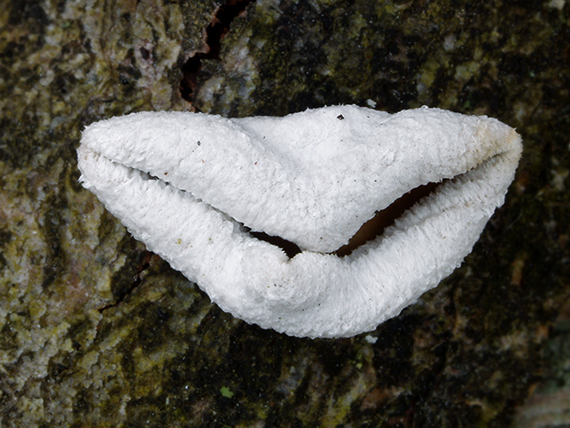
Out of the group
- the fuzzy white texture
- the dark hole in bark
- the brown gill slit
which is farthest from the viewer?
the dark hole in bark

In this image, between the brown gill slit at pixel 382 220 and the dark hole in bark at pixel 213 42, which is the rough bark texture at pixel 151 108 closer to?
the dark hole in bark at pixel 213 42

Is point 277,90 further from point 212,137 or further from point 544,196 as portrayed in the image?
point 544,196

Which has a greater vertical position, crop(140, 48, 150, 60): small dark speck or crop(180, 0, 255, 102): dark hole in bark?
crop(180, 0, 255, 102): dark hole in bark

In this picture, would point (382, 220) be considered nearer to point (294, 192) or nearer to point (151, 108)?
point (294, 192)

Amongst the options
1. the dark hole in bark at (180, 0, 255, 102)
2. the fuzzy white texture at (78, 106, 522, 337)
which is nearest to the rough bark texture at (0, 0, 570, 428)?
the dark hole in bark at (180, 0, 255, 102)

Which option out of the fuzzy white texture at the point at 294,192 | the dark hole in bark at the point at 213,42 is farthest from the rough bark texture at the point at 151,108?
the fuzzy white texture at the point at 294,192

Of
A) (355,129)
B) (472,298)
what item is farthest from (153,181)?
(472,298)

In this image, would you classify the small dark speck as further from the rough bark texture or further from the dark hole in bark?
the dark hole in bark

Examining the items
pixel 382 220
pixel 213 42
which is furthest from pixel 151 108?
pixel 382 220
